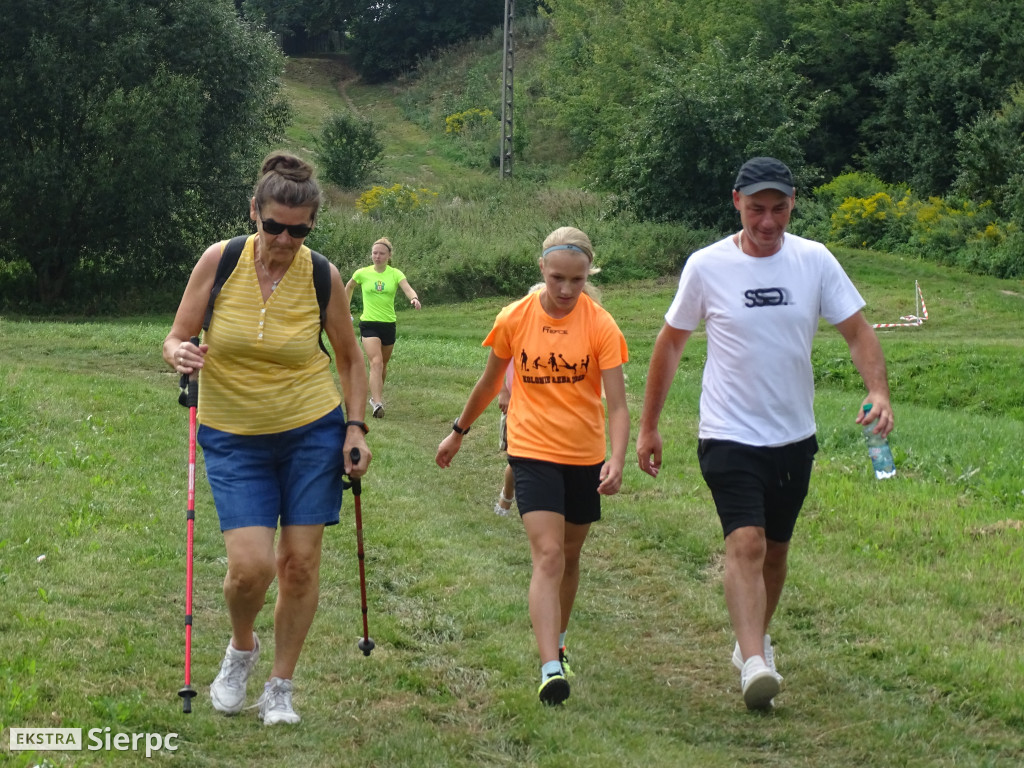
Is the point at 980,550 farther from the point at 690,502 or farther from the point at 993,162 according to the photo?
the point at 993,162

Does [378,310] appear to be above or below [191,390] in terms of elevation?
below

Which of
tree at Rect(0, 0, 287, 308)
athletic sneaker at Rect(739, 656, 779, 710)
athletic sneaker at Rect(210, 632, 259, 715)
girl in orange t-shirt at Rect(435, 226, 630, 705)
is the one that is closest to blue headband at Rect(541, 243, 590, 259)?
girl in orange t-shirt at Rect(435, 226, 630, 705)

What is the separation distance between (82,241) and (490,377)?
2771 centimetres

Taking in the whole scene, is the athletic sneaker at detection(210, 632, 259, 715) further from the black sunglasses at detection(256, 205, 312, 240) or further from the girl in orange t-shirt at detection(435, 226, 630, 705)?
the black sunglasses at detection(256, 205, 312, 240)

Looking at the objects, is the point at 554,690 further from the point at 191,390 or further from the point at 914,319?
the point at 914,319

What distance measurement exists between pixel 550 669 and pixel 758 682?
862 millimetres

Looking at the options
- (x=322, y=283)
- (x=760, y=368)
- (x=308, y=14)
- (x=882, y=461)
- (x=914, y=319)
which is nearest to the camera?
(x=322, y=283)

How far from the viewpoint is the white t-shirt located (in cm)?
533

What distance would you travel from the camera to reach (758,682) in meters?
5.14

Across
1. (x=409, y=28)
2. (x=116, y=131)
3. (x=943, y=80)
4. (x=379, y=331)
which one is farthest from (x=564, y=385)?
(x=409, y=28)

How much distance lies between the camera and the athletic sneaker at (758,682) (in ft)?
16.8

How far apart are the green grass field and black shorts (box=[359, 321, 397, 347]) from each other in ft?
5.45

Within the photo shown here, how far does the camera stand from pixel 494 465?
1221cm

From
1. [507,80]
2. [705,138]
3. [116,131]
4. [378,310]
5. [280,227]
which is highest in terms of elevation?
[507,80]
